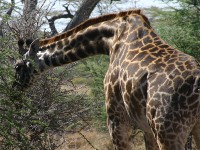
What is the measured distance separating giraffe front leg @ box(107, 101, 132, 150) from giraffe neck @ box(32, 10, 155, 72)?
698mm

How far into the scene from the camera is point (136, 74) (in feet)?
21.9

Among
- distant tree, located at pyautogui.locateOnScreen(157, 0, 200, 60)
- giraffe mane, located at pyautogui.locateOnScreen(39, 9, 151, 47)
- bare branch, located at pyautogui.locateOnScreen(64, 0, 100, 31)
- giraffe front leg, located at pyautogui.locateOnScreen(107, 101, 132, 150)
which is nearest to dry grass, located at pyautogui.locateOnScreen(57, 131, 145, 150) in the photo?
distant tree, located at pyautogui.locateOnScreen(157, 0, 200, 60)

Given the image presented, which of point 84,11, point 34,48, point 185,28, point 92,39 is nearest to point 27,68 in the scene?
point 34,48

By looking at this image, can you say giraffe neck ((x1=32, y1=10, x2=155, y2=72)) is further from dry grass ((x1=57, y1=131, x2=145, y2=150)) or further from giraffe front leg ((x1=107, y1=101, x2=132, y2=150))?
dry grass ((x1=57, y1=131, x2=145, y2=150))

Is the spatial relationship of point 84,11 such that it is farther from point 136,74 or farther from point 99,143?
point 136,74

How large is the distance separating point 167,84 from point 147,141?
4.45ft

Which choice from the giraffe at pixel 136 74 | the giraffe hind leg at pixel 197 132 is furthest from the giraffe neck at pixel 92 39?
the giraffe hind leg at pixel 197 132

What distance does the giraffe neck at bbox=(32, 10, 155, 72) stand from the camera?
7.50 meters

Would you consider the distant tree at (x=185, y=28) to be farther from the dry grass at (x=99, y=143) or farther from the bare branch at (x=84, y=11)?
the dry grass at (x=99, y=143)

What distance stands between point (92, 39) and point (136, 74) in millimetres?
1423

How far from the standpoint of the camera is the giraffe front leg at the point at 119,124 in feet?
23.2

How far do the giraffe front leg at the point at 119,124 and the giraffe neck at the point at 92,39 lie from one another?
0.70 m

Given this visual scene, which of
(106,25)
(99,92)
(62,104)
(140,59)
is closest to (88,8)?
(99,92)

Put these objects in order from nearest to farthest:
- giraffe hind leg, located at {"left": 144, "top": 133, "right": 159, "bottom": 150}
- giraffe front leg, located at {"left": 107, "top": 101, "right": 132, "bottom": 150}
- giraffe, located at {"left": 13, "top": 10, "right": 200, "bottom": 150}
Answer: 1. giraffe, located at {"left": 13, "top": 10, "right": 200, "bottom": 150}
2. giraffe front leg, located at {"left": 107, "top": 101, "right": 132, "bottom": 150}
3. giraffe hind leg, located at {"left": 144, "top": 133, "right": 159, "bottom": 150}
